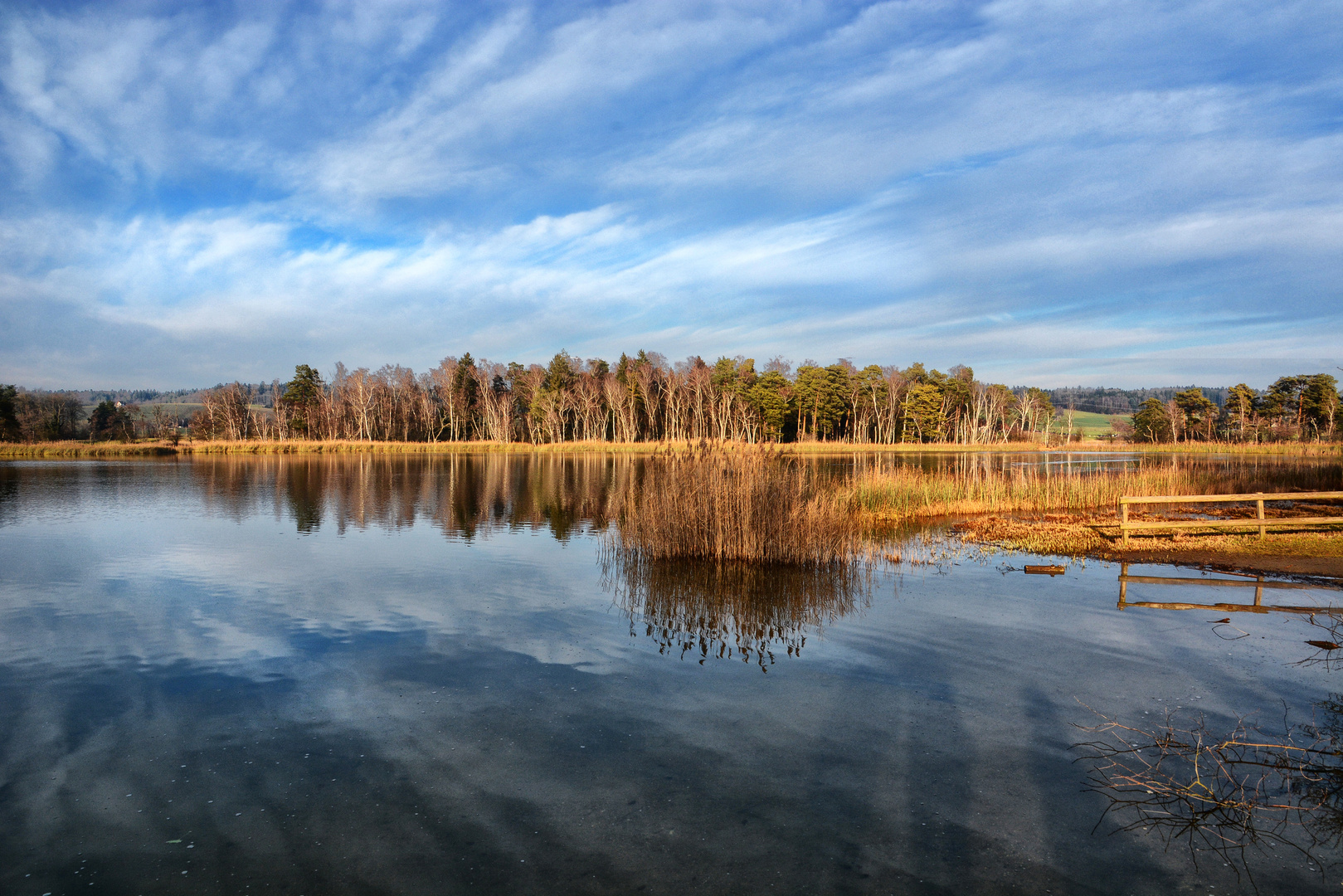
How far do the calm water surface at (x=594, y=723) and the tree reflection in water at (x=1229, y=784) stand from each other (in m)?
0.20

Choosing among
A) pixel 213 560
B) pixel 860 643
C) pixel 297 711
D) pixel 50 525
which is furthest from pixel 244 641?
pixel 50 525

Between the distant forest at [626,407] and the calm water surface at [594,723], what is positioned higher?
the distant forest at [626,407]

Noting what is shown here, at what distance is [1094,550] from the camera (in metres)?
13.9

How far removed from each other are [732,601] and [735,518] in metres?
2.31

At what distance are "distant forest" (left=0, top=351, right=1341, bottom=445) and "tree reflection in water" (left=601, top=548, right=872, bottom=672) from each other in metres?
51.6

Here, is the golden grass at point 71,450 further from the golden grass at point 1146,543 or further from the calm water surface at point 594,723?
the golden grass at point 1146,543

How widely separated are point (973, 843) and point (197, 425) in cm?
10301

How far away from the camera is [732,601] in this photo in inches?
365

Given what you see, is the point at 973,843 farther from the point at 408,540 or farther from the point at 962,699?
the point at 408,540

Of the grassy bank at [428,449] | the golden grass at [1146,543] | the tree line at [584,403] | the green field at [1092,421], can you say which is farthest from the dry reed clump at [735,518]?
the green field at [1092,421]

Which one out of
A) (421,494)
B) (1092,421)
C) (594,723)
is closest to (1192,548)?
(594,723)

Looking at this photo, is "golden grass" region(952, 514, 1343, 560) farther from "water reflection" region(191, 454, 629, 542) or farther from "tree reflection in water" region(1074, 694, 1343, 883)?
"water reflection" region(191, 454, 629, 542)

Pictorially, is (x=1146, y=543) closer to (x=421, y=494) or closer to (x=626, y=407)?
(x=421, y=494)

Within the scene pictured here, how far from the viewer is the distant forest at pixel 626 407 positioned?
233 feet
